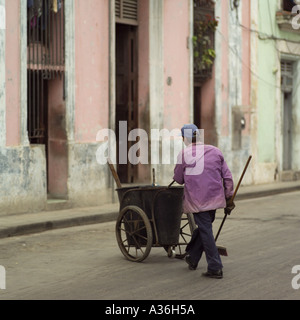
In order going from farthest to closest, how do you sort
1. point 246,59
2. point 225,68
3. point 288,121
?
point 288,121
point 246,59
point 225,68

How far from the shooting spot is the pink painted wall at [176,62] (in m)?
19.0

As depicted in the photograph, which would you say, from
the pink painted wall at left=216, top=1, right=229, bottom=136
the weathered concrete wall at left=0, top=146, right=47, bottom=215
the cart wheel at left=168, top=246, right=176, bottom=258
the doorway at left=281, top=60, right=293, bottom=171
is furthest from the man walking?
the doorway at left=281, top=60, right=293, bottom=171

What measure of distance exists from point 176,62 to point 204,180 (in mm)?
10706

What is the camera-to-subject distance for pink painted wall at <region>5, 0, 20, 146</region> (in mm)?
14422

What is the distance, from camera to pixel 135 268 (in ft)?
30.8

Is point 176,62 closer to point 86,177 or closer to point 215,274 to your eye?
point 86,177

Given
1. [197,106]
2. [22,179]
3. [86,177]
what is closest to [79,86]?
[86,177]

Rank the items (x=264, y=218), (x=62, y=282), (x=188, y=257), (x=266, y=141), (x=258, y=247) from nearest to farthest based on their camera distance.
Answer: (x=62, y=282) < (x=188, y=257) < (x=258, y=247) < (x=264, y=218) < (x=266, y=141)

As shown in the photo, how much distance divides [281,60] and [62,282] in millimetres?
17490

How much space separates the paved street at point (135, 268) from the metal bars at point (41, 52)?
2964 millimetres

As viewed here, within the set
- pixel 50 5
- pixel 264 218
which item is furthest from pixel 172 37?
pixel 264 218
